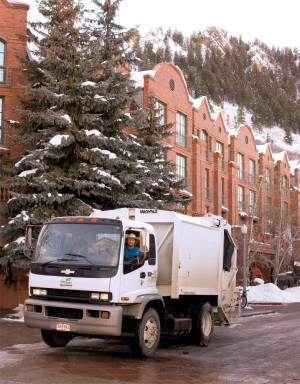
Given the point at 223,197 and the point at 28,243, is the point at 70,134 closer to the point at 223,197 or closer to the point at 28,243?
the point at 28,243

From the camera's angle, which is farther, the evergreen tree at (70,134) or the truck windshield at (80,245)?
the evergreen tree at (70,134)

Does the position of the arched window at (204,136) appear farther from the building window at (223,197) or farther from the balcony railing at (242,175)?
the balcony railing at (242,175)

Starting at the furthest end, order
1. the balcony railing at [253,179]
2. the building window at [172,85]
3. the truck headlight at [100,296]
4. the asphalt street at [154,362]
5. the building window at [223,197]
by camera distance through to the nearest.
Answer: the balcony railing at [253,179] → the building window at [223,197] → the building window at [172,85] → the truck headlight at [100,296] → the asphalt street at [154,362]

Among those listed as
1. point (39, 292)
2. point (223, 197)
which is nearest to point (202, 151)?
point (223, 197)

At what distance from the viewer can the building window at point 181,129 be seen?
1342 inches

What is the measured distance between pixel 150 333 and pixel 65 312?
5.55 ft

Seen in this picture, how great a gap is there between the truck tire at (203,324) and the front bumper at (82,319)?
10.7 ft

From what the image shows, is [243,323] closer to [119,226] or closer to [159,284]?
[159,284]

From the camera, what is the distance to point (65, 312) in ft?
29.4

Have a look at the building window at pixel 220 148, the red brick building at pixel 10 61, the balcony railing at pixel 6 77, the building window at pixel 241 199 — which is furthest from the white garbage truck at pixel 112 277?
the building window at pixel 241 199

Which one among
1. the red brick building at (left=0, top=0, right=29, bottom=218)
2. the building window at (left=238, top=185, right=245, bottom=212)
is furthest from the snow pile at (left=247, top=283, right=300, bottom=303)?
the red brick building at (left=0, top=0, right=29, bottom=218)

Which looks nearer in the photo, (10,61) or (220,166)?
(10,61)

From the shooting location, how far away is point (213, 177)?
40.4m

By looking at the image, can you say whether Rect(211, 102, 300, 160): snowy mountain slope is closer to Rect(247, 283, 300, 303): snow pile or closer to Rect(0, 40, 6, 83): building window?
Rect(247, 283, 300, 303): snow pile
